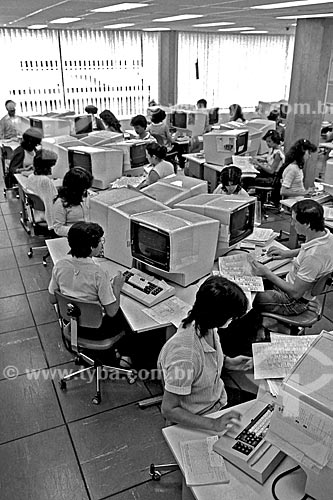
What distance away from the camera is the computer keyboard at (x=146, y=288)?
294cm

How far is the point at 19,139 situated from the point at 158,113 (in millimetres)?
2483

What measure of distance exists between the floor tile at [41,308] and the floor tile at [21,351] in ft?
0.55

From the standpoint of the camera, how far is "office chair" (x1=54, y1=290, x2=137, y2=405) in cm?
272

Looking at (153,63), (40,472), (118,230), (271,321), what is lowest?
(40,472)

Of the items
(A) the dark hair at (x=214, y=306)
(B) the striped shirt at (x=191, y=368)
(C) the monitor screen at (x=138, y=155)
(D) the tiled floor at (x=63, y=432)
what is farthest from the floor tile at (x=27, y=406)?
(C) the monitor screen at (x=138, y=155)

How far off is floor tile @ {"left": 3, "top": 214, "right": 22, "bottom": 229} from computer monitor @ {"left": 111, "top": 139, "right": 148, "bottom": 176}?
1746 mm

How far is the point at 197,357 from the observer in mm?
1934

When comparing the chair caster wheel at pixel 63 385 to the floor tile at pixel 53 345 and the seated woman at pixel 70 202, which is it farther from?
the seated woman at pixel 70 202

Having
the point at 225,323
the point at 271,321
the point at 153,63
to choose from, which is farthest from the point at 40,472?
the point at 153,63

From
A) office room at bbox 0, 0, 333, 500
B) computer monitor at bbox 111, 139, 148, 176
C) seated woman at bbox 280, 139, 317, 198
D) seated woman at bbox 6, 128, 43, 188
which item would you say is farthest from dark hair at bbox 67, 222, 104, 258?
seated woman at bbox 6, 128, 43, 188

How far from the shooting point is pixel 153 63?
34.9 feet

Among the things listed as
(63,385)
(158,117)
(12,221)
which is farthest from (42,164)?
(158,117)

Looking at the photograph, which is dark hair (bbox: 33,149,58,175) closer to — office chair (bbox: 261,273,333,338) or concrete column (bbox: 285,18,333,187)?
office chair (bbox: 261,273,333,338)

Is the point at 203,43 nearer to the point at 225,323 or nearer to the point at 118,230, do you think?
the point at 118,230
